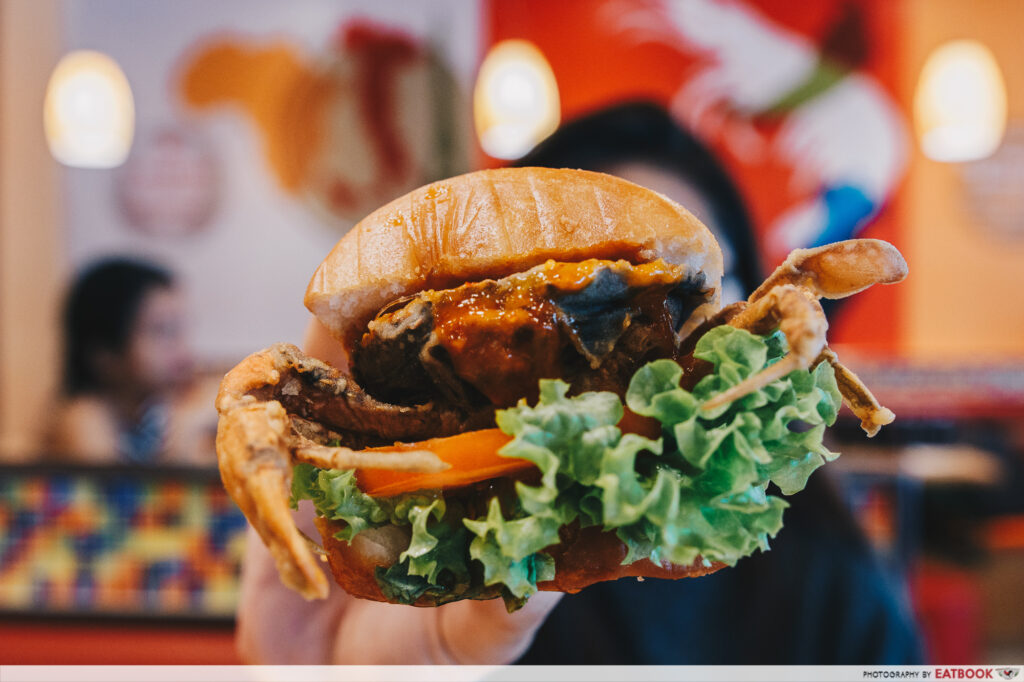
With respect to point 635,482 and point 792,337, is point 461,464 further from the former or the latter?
point 792,337

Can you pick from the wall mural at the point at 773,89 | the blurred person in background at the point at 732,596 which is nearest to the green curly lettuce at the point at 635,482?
the blurred person in background at the point at 732,596

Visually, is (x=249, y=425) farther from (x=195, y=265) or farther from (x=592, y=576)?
(x=195, y=265)

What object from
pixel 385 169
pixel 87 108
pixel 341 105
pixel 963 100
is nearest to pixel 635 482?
pixel 963 100

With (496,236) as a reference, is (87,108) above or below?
above

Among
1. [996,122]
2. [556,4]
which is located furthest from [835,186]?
[556,4]

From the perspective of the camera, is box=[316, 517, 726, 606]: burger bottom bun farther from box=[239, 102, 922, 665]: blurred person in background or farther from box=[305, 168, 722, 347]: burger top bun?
box=[239, 102, 922, 665]: blurred person in background

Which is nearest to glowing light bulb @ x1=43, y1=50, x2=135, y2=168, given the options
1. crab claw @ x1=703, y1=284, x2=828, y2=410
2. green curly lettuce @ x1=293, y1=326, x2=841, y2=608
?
green curly lettuce @ x1=293, y1=326, x2=841, y2=608
